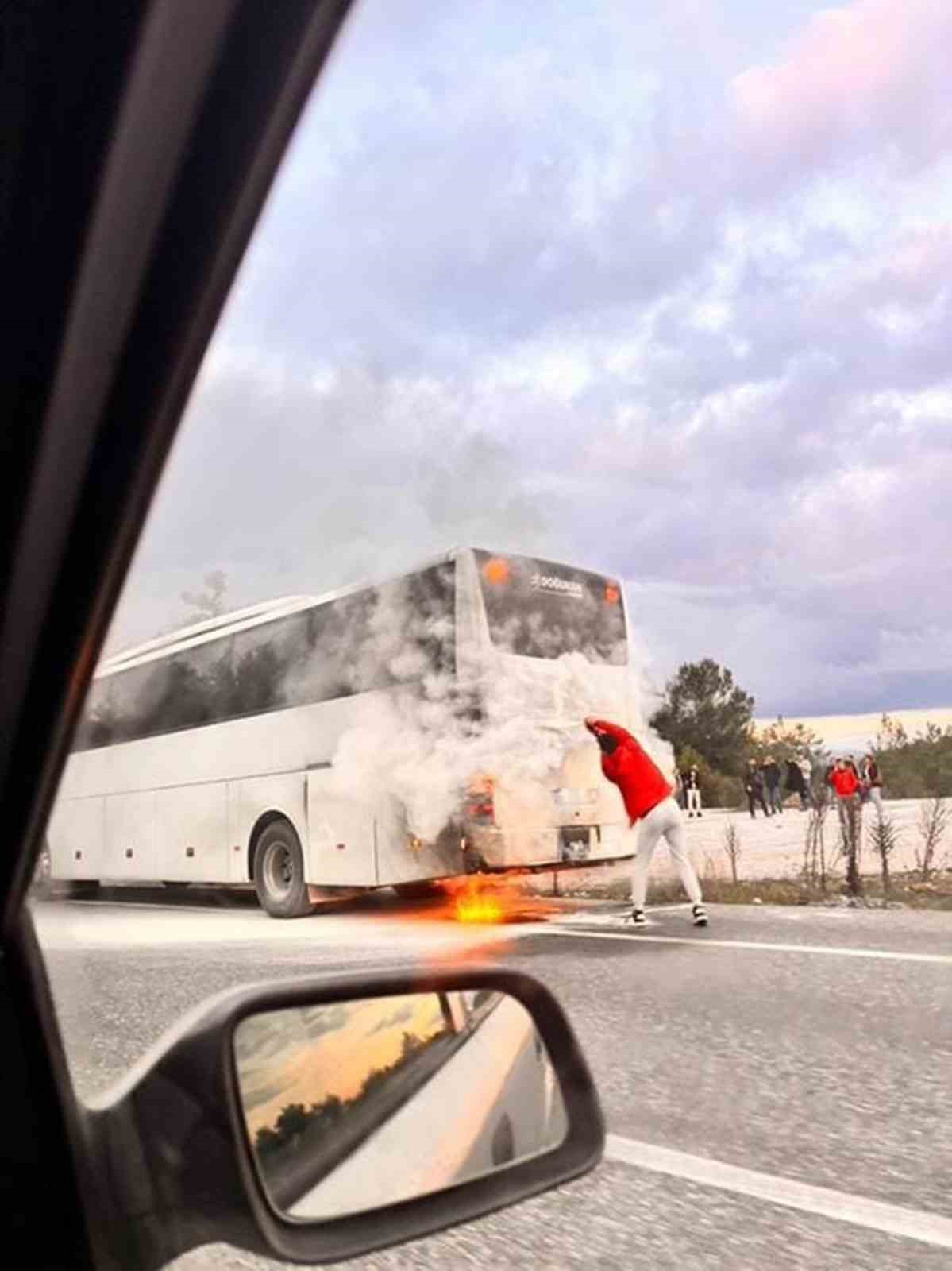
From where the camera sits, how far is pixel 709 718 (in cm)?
818

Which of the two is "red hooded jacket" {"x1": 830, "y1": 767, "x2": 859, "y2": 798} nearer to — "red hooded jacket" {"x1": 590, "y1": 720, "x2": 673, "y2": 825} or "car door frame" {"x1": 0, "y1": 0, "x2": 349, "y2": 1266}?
"red hooded jacket" {"x1": 590, "y1": 720, "x2": 673, "y2": 825}

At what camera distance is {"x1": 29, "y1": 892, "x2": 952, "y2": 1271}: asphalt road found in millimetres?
2908

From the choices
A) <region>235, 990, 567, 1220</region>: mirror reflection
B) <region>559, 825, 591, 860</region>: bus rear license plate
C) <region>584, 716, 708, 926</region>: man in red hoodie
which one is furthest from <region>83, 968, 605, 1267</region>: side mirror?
<region>559, 825, 591, 860</region>: bus rear license plate

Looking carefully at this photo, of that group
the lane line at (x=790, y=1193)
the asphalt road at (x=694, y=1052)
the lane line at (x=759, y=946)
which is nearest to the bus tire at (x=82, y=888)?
the asphalt road at (x=694, y=1052)

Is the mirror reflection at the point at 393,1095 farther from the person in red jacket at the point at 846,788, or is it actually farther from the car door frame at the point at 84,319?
the person in red jacket at the point at 846,788

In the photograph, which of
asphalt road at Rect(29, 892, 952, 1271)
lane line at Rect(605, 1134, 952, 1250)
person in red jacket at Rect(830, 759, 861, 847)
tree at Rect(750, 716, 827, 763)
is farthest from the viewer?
person in red jacket at Rect(830, 759, 861, 847)

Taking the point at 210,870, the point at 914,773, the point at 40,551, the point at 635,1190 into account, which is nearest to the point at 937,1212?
the point at 635,1190

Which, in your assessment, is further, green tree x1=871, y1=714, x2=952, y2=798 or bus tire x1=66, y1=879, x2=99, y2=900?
green tree x1=871, y1=714, x2=952, y2=798

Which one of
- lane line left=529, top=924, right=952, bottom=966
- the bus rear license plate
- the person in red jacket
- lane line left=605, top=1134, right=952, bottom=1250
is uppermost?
the person in red jacket

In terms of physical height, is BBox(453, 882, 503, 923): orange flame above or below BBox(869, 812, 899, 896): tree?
below

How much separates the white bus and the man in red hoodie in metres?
0.35

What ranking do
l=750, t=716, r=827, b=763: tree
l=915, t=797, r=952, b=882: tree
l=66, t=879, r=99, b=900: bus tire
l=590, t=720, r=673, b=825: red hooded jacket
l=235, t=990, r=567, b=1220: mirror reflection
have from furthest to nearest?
l=915, t=797, r=952, b=882: tree < l=590, t=720, r=673, b=825: red hooded jacket < l=750, t=716, r=827, b=763: tree < l=66, t=879, r=99, b=900: bus tire < l=235, t=990, r=567, b=1220: mirror reflection

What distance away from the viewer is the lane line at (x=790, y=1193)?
3.07 meters

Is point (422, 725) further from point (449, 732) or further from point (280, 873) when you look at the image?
point (280, 873)
